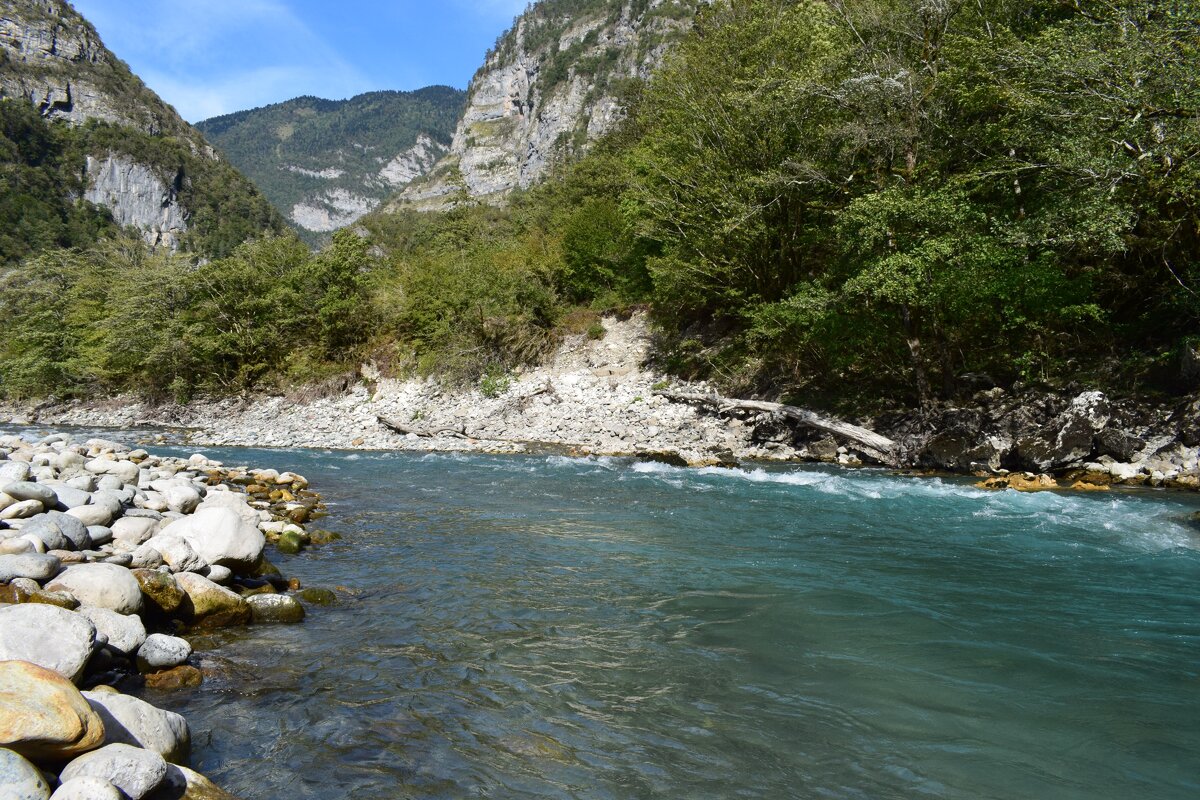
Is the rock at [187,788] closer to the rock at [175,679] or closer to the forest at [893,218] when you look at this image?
the rock at [175,679]

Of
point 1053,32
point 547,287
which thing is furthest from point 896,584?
point 547,287

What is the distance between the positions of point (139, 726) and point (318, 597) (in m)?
2.82

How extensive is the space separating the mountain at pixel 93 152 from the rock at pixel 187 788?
121181mm

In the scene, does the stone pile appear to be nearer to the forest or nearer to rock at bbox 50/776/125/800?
rock at bbox 50/776/125/800

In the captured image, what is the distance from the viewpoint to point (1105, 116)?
10828 millimetres

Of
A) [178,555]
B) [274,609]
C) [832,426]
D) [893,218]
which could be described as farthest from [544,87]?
[274,609]

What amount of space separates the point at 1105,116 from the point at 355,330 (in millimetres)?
29998

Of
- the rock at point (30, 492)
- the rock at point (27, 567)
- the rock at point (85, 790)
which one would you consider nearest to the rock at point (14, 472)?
the rock at point (30, 492)

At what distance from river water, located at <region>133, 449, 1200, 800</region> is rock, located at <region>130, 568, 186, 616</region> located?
491 millimetres

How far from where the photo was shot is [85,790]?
7.55 ft

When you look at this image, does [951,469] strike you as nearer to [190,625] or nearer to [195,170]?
[190,625]

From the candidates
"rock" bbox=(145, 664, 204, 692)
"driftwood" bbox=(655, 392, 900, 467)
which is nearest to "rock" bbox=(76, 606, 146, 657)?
"rock" bbox=(145, 664, 204, 692)

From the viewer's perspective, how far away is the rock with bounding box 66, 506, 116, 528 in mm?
6406

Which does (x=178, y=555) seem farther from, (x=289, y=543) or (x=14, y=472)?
(x=14, y=472)
